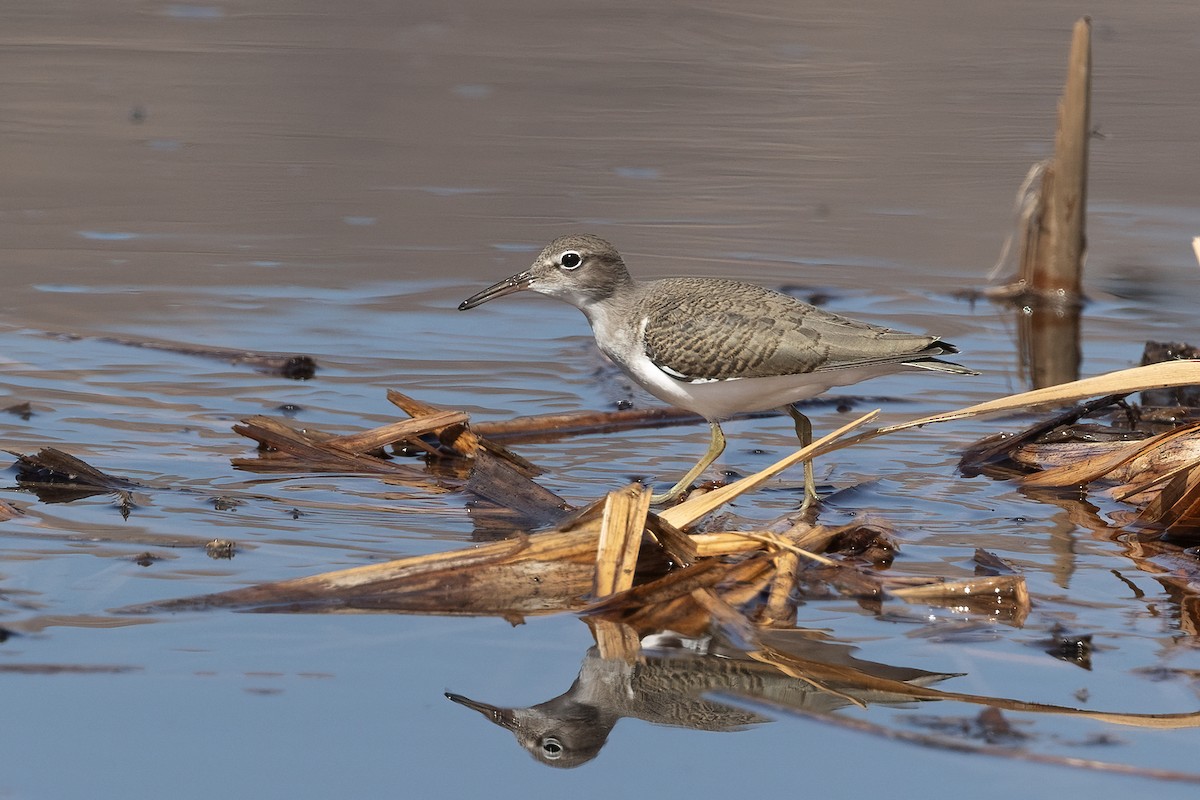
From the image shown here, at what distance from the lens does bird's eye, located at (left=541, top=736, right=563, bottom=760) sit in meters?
4.08

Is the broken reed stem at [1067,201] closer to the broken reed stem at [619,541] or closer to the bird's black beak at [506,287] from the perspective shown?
the bird's black beak at [506,287]

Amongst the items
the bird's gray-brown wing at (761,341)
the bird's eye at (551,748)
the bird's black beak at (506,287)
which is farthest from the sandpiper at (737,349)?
the bird's eye at (551,748)

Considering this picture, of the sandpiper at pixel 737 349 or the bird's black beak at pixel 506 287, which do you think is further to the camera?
the bird's black beak at pixel 506 287

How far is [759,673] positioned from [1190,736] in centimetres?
117

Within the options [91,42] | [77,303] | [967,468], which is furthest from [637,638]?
[91,42]

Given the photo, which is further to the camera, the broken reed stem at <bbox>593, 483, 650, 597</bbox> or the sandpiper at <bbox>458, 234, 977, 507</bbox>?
the sandpiper at <bbox>458, 234, 977, 507</bbox>

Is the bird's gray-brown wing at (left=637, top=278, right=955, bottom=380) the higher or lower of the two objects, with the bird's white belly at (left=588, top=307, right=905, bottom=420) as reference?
higher

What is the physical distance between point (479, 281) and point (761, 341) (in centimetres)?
395

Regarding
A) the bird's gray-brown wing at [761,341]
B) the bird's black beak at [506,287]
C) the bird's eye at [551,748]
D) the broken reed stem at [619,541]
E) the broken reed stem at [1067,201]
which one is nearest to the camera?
the bird's eye at [551,748]

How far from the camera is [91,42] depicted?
16.7m

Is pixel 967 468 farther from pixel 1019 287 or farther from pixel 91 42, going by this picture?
pixel 91 42

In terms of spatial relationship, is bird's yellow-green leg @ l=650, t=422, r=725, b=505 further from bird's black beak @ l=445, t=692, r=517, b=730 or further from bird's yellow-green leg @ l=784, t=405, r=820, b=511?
bird's black beak @ l=445, t=692, r=517, b=730

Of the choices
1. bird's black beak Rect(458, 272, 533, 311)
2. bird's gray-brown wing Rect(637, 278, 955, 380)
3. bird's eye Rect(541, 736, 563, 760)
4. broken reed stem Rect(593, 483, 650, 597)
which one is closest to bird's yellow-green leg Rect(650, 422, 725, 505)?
bird's gray-brown wing Rect(637, 278, 955, 380)

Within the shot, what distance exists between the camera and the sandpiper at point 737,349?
6.46 meters
